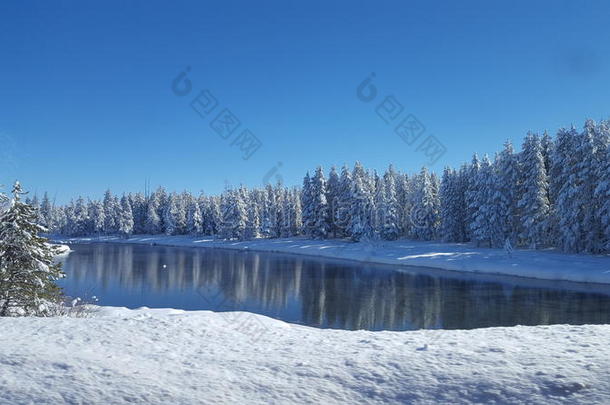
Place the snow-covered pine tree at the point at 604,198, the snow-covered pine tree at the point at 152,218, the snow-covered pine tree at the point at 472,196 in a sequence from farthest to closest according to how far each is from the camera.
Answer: the snow-covered pine tree at the point at 152,218
the snow-covered pine tree at the point at 472,196
the snow-covered pine tree at the point at 604,198

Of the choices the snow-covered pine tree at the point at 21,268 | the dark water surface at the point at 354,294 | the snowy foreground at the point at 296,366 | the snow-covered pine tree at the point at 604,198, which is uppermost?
the snow-covered pine tree at the point at 604,198

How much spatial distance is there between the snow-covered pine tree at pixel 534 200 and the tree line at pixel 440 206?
115 mm

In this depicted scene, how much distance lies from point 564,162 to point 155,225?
92406 millimetres

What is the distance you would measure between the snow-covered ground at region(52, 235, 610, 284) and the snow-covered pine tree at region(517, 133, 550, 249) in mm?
3098

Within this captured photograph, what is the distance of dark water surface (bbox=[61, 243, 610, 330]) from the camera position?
23.5m

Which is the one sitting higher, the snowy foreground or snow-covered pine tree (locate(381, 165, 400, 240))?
snow-covered pine tree (locate(381, 165, 400, 240))

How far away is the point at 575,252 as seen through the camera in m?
41.7

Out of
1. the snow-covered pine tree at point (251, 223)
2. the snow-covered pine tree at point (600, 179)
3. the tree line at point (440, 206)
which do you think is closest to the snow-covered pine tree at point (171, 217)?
the tree line at point (440, 206)

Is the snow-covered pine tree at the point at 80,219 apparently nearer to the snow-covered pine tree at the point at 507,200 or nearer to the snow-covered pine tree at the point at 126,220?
the snow-covered pine tree at the point at 126,220

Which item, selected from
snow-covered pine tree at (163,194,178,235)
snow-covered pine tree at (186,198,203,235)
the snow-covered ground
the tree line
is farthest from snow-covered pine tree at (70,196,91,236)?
the snow-covered ground

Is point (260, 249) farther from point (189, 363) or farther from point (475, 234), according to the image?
point (189, 363)

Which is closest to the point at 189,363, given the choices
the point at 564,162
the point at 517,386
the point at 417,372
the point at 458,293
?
the point at 417,372

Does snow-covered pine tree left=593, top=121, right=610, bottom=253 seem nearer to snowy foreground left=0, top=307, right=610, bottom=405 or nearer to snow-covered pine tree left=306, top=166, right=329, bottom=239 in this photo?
snowy foreground left=0, top=307, right=610, bottom=405

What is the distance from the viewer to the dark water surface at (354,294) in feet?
77.1
